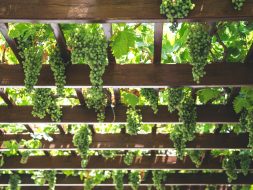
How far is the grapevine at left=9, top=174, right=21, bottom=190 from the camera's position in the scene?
6843 millimetres

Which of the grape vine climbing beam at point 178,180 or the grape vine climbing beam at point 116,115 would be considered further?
the grape vine climbing beam at point 178,180

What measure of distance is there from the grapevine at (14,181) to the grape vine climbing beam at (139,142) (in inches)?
49.2

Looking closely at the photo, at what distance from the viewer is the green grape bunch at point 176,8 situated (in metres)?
2.44

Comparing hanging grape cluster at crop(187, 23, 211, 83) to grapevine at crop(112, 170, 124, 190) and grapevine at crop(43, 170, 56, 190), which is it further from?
grapevine at crop(43, 170, 56, 190)

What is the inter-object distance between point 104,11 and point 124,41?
0.88 feet

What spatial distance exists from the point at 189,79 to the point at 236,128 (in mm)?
1561

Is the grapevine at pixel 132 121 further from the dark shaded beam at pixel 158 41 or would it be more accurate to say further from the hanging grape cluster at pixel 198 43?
the hanging grape cluster at pixel 198 43

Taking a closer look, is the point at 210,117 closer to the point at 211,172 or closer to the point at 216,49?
the point at 216,49

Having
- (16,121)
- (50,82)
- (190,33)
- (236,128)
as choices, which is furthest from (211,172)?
(190,33)

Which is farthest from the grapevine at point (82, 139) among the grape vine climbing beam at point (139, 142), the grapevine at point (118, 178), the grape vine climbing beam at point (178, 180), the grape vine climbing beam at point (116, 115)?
the grape vine climbing beam at point (178, 180)

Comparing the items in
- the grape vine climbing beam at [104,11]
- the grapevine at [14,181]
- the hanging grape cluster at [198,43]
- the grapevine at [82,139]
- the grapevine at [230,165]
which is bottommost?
the grapevine at [14,181]

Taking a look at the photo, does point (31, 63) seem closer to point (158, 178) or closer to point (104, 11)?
point (104, 11)

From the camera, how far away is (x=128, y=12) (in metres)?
2.58

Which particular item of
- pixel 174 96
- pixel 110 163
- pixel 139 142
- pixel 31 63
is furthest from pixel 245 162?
pixel 31 63
